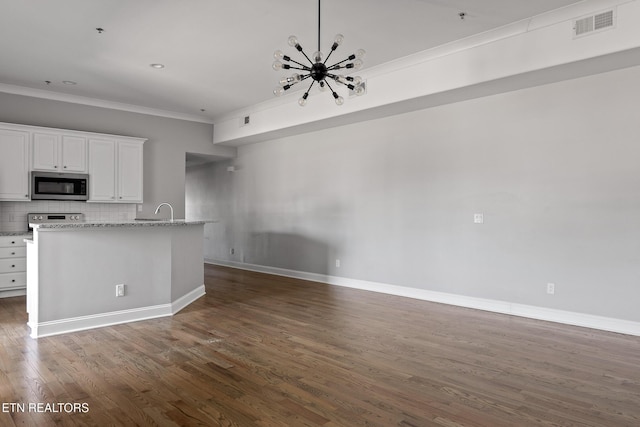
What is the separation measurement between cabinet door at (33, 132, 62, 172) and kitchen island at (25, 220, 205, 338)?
9.07ft

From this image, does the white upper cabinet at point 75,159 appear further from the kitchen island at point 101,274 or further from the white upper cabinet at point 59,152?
the kitchen island at point 101,274

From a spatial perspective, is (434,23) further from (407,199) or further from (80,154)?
(80,154)

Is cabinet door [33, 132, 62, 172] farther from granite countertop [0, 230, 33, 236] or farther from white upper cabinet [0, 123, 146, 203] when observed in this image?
granite countertop [0, 230, 33, 236]

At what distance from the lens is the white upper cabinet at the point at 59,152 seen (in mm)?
6445

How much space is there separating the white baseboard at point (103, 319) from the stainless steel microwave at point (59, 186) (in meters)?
3.06

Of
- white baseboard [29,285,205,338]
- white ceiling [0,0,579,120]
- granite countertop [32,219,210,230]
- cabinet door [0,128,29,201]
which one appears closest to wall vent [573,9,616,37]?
white ceiling [0,0,579,120]

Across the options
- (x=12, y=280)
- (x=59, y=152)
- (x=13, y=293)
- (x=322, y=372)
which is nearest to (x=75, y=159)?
(x=59, y=152)

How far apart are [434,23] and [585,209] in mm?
2530

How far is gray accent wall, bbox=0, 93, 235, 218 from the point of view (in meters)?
6.68

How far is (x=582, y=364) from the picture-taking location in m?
3.35

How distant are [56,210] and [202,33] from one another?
4.23 metres

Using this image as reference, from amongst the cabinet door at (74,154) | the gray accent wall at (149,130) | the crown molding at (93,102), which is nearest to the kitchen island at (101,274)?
the cabinet door at (74,154)

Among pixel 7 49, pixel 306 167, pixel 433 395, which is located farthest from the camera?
pixel 306 167

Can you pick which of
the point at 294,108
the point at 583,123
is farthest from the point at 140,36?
the point at 583,123
